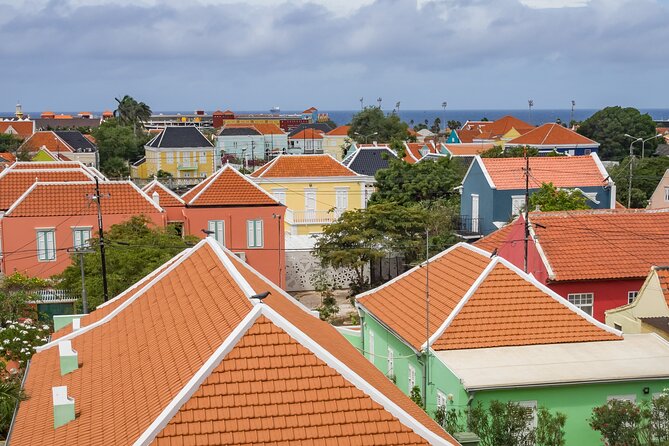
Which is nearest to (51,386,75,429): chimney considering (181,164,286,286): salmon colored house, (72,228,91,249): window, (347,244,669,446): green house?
(347,244,669,446): green house

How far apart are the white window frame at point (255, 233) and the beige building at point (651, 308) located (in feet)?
62.9

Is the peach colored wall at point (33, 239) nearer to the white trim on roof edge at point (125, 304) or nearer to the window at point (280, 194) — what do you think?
the window at point (280, 194)

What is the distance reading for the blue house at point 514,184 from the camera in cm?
4247

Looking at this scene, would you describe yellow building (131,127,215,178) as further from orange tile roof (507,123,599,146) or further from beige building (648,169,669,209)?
beige building (648,169,669,209)

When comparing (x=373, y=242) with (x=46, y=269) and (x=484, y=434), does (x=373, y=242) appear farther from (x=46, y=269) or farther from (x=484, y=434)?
(x=484, y=434)

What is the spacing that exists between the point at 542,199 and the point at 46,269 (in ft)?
70.8

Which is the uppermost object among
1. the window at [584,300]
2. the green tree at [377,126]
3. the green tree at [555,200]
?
the green tree at [377,126]

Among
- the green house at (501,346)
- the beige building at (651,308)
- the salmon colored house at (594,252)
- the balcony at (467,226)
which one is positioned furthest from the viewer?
the balcony at (467,226)

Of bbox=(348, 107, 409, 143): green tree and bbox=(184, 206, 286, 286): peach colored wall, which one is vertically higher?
bbox=(348, 107, 409, 143): green tree

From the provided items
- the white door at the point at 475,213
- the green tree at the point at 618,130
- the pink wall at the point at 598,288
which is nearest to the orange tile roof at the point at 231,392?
the pink wall at the point at 598,288

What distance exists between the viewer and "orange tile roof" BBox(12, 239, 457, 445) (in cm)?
1253

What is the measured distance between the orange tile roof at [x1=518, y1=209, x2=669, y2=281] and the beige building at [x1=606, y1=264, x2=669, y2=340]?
406 centimetres

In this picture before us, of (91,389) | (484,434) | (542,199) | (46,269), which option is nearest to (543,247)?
(542,199)

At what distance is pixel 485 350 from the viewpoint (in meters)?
20.9
